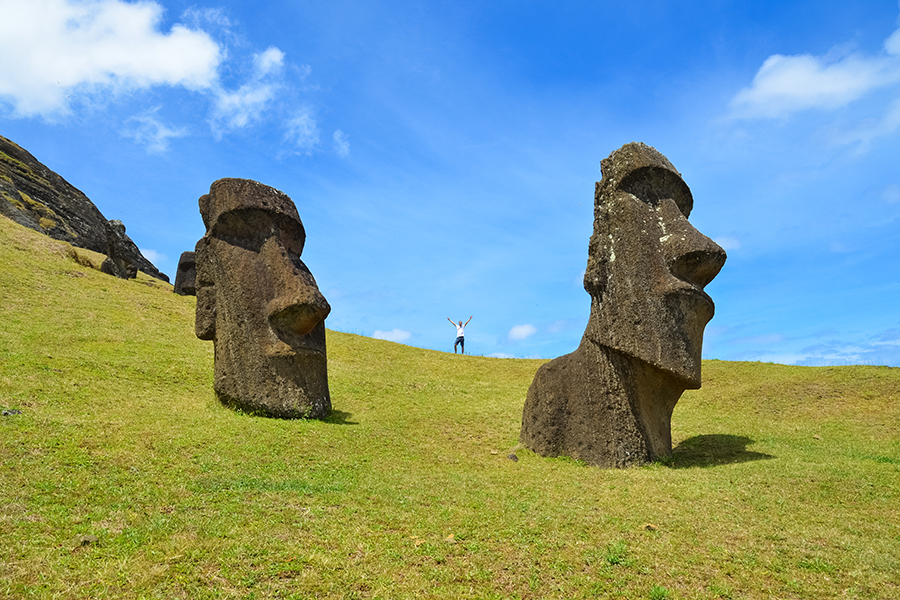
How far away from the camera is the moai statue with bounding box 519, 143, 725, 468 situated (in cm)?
1040

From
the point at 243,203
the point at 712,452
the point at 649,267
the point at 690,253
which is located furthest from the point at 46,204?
the point at 712,452

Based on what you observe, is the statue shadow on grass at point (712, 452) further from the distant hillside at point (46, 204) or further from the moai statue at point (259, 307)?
the distant hillside at point (46, 204)

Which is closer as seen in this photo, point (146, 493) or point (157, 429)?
point (146, 493)

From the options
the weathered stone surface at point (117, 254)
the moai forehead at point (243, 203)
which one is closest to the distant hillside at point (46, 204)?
the weathered stone surface at point (117, 254)

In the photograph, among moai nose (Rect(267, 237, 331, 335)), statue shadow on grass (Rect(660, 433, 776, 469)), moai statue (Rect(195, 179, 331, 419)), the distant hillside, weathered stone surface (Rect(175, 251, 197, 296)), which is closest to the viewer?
statue shadow on grass (Rect(660, 433, 776, 469))

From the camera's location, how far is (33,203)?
4756cm

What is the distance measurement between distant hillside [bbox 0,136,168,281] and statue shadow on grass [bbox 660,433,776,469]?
128ft

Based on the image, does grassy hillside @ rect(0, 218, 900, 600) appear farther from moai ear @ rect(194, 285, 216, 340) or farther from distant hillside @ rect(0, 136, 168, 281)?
distant hillside @ rect(0, 136, 168, 281)

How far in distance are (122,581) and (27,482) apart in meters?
2.73

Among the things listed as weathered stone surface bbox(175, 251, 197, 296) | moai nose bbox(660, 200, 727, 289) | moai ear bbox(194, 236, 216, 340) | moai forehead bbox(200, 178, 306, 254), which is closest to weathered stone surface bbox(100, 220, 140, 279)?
weathered stone surface bbox(175, 251, 197, 296)

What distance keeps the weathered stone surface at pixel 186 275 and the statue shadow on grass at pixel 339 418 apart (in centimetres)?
2076

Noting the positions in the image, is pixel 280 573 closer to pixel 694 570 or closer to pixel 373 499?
pixel 373 499

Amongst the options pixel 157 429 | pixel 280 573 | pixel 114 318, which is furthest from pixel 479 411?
pixel 114 318

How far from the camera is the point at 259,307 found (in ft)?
42.6
